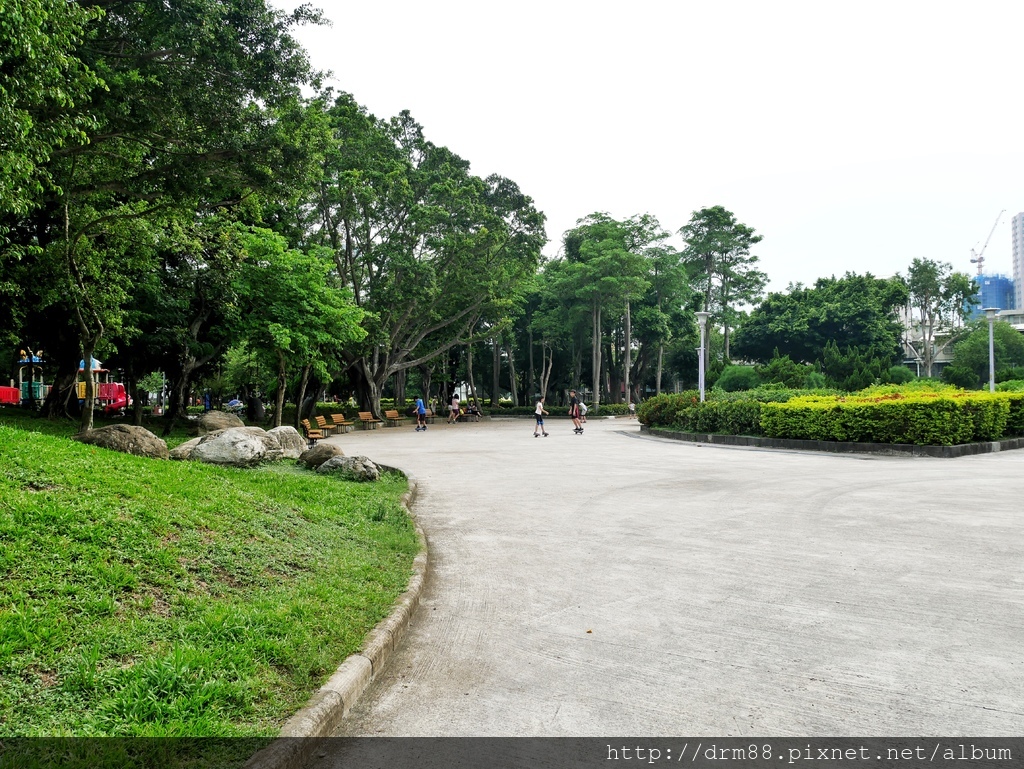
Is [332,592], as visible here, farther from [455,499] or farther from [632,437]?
[632,437]

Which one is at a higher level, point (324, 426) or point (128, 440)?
point (128, 440)

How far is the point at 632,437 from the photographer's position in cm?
2367

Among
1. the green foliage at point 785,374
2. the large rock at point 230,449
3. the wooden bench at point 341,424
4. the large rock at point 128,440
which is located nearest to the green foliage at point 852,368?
the green foliage at point 785,374

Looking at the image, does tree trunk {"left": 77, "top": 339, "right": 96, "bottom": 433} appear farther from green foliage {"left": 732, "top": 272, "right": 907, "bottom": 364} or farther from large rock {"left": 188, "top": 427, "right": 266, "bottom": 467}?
green foliage {"left": 732, "top": 272, "right": 907, "bottom": 364}

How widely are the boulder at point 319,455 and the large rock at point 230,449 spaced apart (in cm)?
77

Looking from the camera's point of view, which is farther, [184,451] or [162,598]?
[184,451]

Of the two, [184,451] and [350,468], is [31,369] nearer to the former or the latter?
[184,451]

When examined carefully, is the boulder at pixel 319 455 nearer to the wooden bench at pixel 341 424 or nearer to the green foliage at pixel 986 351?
the wooden bench at pixel 341 424

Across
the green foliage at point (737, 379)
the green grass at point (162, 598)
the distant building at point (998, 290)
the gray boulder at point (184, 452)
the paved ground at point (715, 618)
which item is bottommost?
the paved ground at point (715, 618)

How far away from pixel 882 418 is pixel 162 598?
16411mm

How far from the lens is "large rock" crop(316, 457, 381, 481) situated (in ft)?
35.2

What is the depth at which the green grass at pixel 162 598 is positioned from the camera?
2.94 metres

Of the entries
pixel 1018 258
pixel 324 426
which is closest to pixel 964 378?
pixel 324 426

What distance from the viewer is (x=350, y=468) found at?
35.6 feet
